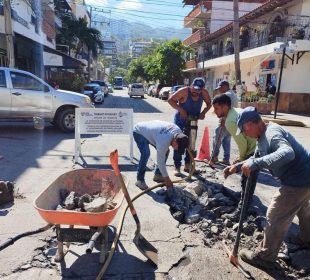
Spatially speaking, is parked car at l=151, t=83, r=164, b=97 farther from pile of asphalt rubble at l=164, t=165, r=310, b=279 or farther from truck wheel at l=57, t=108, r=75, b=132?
pile of asphalt rubble at l=164, t=165, r=310, b=279

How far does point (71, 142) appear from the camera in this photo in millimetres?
9562

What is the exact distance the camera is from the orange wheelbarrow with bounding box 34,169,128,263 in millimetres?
3156

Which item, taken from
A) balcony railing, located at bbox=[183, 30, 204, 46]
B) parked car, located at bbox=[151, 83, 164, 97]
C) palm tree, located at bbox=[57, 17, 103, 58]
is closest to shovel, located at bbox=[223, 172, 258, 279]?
parked car, located at bbox=[151, 83, 164, 97]

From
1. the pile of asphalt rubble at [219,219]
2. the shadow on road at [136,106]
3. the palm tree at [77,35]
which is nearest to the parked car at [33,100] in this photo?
the pile of asphalt rubble at [219,219]

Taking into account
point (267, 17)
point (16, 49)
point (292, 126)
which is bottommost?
point (292, 126)

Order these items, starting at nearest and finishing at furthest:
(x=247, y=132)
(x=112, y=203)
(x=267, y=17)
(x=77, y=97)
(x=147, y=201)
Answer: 1. (x=247, y=132)
2. (x=112, y=203)
3. (x=147, y=201)
4. (x=77, y=97)
5. (x=267, y=17)

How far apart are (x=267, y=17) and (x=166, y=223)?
81.7ft

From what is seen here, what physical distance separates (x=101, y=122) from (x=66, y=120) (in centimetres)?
399

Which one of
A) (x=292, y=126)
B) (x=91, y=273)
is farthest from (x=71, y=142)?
(x=292, y=126)

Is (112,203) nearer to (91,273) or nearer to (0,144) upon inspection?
(91,273)

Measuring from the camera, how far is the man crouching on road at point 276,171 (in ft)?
10.0

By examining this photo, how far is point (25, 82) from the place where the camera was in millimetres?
10562

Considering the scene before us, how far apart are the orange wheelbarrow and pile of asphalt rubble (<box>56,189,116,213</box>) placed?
0.19 ft

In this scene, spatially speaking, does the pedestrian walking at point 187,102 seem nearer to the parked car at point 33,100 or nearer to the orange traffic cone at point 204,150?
the orange traffic cone at point 204,150
